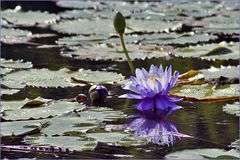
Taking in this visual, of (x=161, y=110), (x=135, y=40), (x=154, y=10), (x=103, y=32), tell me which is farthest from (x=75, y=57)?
(x=154, y=10)

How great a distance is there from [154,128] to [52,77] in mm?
828

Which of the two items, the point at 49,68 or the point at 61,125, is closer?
the point at 61,125

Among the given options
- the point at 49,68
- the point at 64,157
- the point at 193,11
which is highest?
the point at 193,11

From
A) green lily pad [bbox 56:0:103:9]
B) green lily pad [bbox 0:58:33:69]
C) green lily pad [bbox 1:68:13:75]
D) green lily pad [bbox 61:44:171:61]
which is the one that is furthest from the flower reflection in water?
green lily pad [bbox 56:0:103:9]

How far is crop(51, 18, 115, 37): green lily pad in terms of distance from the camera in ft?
13.1

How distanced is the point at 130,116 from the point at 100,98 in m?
0.23

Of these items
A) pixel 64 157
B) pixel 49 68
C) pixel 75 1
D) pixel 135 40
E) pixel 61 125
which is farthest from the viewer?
pixel 75 1

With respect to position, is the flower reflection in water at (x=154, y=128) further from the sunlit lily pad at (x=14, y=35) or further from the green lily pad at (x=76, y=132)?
the sunlit lily pad at (x=14, y=35)

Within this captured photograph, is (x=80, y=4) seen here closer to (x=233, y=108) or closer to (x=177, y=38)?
(x=177, y=38)

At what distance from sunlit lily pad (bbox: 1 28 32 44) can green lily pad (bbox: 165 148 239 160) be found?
224 cm

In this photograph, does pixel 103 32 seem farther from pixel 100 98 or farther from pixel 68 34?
pixel 100 98

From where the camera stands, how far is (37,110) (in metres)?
2.01

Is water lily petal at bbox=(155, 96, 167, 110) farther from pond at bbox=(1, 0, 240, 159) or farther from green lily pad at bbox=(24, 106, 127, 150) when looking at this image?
green lily pad at bbox=(24, 106, 127, 150)

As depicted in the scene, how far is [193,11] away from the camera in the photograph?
16.5ft
